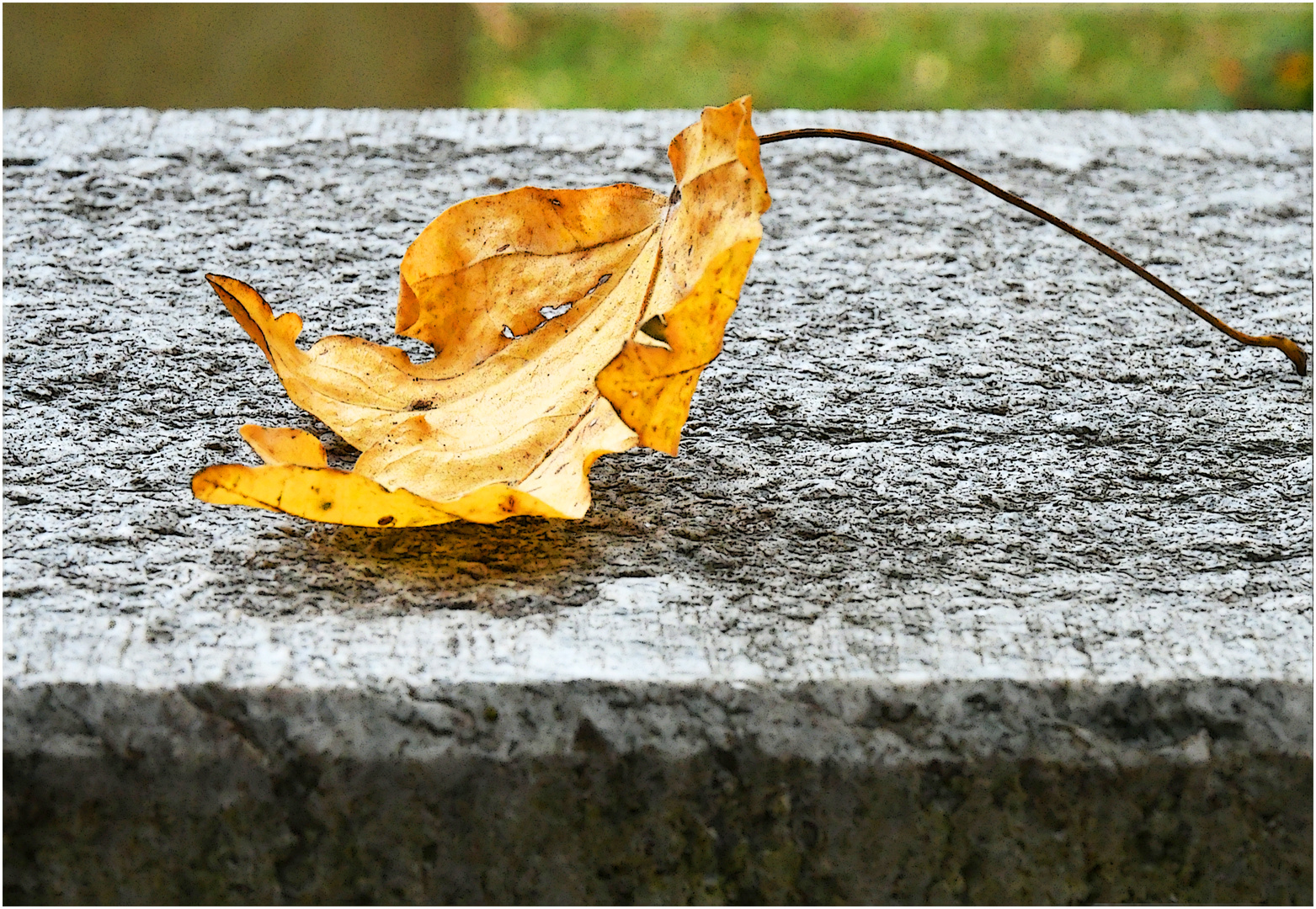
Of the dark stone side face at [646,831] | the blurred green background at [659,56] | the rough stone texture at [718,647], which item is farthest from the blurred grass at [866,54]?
the dark stone side face at [646,831]

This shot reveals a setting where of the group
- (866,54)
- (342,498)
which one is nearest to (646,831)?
(342,498)

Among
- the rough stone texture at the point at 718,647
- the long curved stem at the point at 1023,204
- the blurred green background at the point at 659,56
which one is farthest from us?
the blurred green background at the point at 659,56

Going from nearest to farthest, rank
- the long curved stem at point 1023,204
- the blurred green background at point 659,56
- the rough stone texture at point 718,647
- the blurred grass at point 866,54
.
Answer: the rough stone texture at point 718,647, the long curved stem at point 1023,204, the blurred green background at point 659,56, the blurred grass at point 866,54

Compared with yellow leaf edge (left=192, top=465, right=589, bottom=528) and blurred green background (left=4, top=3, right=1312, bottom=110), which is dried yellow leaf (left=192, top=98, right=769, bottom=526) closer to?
yellow leaf edge (left=192, top=465, right=589, bottom=528)

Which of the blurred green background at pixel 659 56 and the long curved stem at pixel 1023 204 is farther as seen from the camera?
the blurred green background at pixel 659 56

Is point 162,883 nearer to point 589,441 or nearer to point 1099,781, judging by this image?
point 589,441

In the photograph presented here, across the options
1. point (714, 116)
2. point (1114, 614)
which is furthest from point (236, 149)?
point (1114, 614)

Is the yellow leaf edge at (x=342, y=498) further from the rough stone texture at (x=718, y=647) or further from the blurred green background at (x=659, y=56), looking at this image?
the blurred green background at (x=659, y=56)
